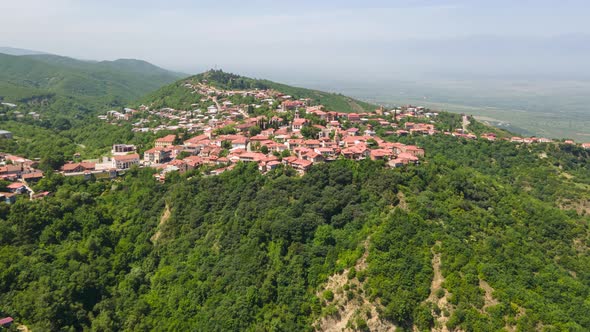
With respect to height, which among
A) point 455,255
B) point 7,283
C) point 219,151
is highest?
point 219,151

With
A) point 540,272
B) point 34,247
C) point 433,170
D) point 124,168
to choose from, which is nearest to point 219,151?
point 124,168

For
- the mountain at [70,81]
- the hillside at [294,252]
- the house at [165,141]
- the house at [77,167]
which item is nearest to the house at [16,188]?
the hillside at [294,252]

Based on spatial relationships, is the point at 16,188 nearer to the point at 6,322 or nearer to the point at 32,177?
the point at 32,177

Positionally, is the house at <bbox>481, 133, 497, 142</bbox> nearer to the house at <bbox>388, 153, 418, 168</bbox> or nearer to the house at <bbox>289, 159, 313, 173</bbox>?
the house at <bbox>388, 153, 418, 168</bbox>

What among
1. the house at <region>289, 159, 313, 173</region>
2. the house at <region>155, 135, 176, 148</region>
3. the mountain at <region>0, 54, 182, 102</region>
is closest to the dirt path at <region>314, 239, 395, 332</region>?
the house at <region>289, 159, 313, 173</region>

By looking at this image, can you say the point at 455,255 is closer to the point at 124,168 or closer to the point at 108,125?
the point at 124,168

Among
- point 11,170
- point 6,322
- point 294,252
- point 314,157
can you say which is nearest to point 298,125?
point 314,157

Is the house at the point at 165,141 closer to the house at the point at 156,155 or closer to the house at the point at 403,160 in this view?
the house at the point at 156,155
